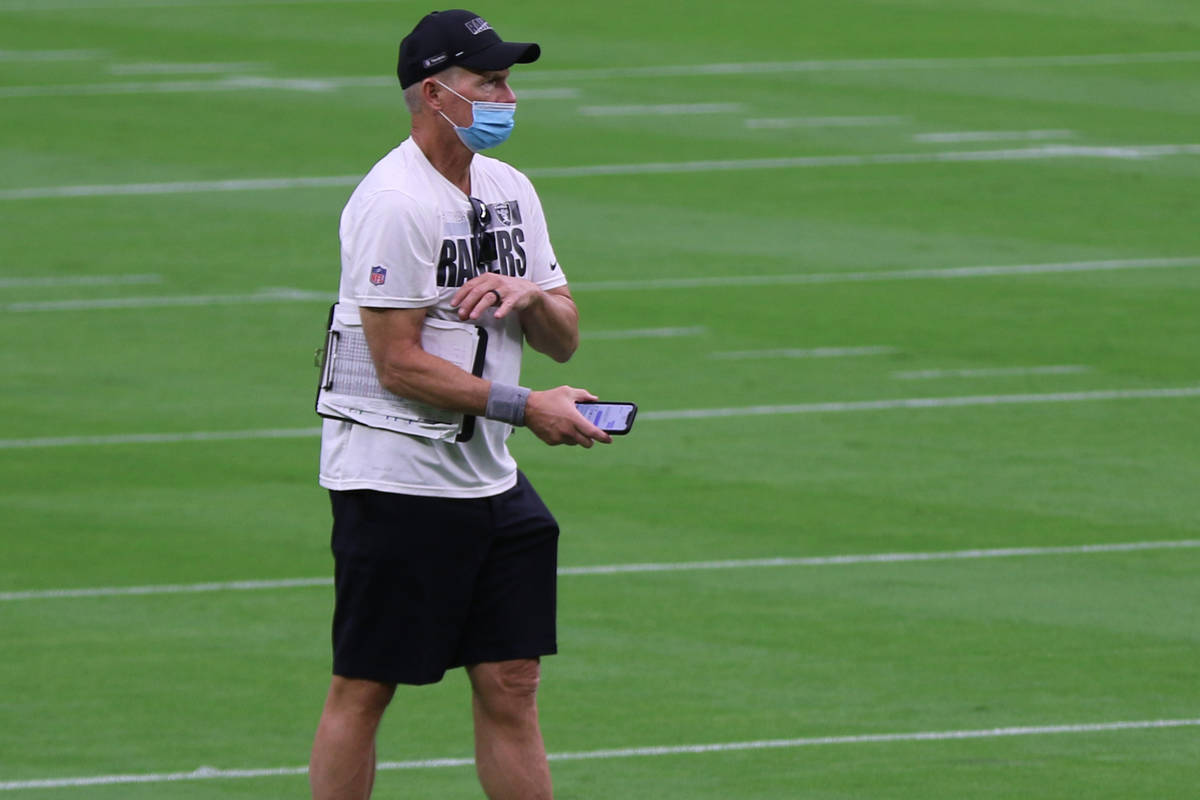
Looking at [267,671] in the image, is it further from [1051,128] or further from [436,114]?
[1051,128]

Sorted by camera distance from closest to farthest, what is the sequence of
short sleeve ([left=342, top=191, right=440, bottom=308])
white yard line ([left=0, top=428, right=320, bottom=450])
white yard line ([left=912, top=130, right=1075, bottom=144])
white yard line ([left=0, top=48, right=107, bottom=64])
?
1. short sleeve ([left=342, top=191, right=440, bottom=308])
2. white yard line ([left=0, top=428, right=320, bottom=450])
3. white yard line ([left=912, top=130, right=1075, bottom=144])
4. white yard line ([left=0, top=48, right=107, bottom=64])

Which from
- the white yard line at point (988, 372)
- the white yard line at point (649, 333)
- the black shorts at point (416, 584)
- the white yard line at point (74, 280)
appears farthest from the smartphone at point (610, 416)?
the white yard line at point (74, 280)

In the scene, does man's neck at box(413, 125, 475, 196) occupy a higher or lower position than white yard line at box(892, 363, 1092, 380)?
higher

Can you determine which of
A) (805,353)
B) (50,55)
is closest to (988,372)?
(805,353)

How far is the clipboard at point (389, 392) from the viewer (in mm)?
5176

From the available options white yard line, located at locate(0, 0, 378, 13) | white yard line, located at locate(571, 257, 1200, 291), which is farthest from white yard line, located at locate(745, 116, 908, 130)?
white yard line, located at locate(0, 0, 378, 13)

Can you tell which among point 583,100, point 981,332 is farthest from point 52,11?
point 981,332

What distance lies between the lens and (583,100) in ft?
61.0

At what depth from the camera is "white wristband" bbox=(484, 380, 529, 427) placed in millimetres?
5074

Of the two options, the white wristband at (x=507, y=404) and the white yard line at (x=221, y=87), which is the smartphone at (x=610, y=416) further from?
the white yard line at (x=221, y=87)

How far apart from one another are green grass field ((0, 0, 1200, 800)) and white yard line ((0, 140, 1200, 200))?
4cm

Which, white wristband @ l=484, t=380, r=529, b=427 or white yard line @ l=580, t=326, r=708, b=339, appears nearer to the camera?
white wristband @ l=484, t=380, r=529, b=427

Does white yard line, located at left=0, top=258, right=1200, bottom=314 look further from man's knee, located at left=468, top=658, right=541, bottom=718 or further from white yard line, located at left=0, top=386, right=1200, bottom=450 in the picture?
man's knee, located at left=468, top=658, right=541, bottom=718

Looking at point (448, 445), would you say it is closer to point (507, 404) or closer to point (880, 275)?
point (507, 404)
